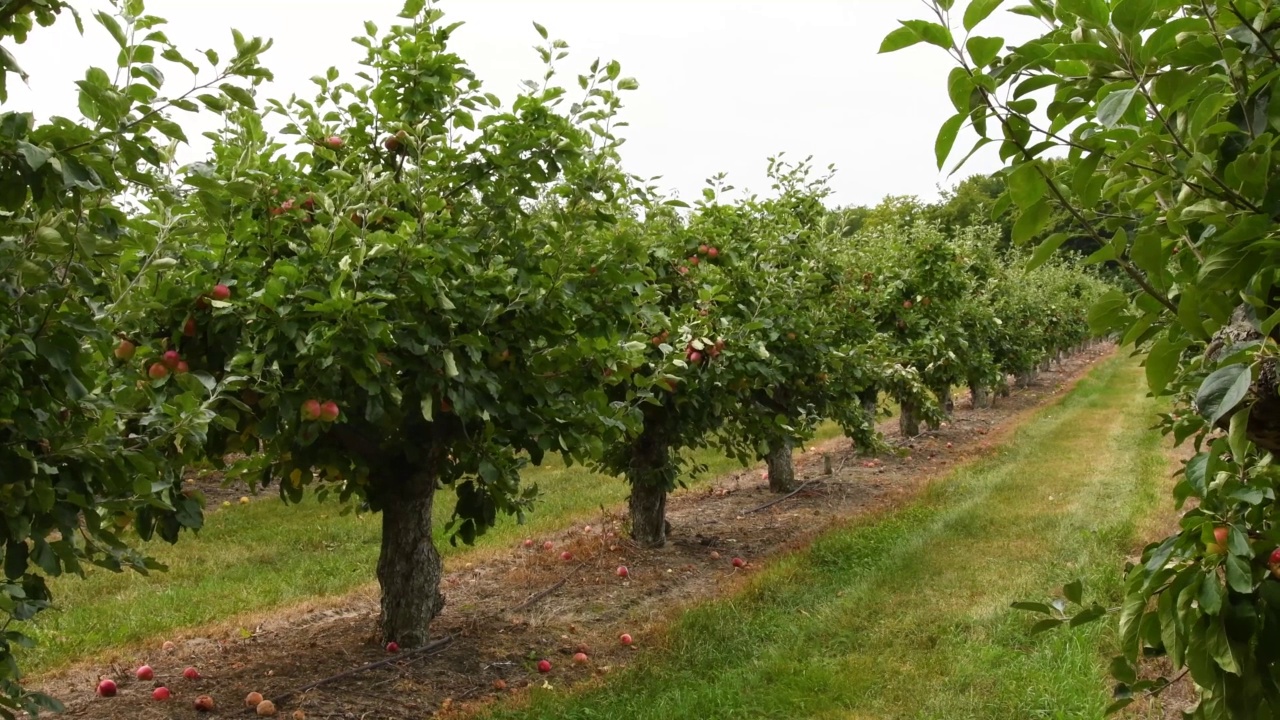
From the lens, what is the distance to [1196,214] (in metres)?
1.53

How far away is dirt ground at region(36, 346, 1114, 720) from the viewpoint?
195 inches

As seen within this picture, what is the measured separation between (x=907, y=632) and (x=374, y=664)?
3.04m

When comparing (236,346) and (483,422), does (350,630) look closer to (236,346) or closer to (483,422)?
(483,422)

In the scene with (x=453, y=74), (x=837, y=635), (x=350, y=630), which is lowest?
(x=837, y=635)

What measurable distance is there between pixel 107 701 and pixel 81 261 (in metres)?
3.25

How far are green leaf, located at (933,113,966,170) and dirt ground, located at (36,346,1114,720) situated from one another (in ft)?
13.5

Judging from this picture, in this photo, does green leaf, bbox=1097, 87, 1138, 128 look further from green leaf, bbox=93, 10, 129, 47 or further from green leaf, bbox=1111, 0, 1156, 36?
green leaf, bbox=93, 10, 129, 47

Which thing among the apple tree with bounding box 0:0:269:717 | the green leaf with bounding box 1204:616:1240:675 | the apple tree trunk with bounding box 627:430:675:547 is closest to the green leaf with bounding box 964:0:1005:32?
the green leaf with bounding box 1204:616:1240:675

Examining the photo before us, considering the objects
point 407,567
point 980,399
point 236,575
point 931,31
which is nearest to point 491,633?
point 407,567

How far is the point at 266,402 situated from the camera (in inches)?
162

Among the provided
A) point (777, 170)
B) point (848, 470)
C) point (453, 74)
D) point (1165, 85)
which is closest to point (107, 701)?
point (453, 74)

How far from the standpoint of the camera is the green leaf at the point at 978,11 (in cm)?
133

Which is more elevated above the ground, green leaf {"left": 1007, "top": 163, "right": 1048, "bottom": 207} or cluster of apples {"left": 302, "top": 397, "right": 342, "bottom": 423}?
green leaf {"left": 1007, "top": 163, "right": 1048, "bottom": 207}

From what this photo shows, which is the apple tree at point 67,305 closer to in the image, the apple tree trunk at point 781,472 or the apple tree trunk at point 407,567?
the apple tree trunk at point 407,567
